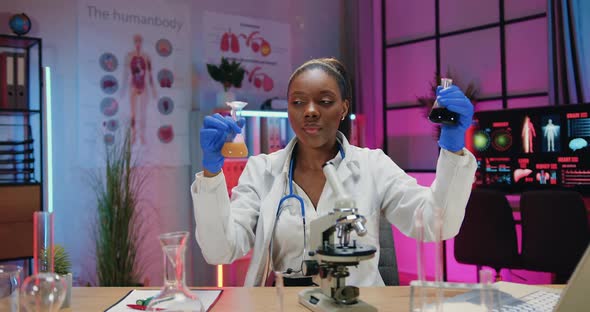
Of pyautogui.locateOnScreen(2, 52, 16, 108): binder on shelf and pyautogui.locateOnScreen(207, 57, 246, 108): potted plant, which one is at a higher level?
pyautogui.locateOnScreen(207, 57, 246, 108): potted plant

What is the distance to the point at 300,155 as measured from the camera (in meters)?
2.10

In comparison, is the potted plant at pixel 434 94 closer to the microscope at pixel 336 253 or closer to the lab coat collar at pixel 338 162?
the lab coat collar at pixel 338 162

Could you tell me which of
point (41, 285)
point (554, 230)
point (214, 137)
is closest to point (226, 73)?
point (554, 230)

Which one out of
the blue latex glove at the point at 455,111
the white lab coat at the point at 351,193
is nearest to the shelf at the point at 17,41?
the white lab coat at the point at 351,193

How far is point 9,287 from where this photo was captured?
1197 mm

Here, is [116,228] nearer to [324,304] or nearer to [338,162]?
[338,162]

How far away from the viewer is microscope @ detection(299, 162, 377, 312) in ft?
3.84

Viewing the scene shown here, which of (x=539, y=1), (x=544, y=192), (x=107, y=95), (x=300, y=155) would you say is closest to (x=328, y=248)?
(x=300, y=155)

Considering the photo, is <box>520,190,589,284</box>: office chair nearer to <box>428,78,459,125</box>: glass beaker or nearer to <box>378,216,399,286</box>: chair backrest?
<box>378,216,399,286</box>: chair backrest

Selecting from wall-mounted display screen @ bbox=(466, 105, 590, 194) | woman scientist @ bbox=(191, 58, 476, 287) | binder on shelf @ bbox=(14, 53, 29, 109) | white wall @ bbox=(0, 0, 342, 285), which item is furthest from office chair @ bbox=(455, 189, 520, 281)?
binder on shelf @ bbox=(14, 53, 29, 109)

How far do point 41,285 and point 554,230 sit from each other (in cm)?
307

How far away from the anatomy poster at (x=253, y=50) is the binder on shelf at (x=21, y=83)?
63.5 inches

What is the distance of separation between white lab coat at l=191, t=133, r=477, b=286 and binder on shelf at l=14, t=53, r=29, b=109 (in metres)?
2.03

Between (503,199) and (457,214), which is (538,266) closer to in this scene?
(503,199)
